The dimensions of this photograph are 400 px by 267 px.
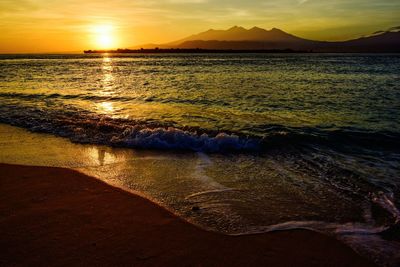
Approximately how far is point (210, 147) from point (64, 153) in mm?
3990

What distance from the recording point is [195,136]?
406 inches

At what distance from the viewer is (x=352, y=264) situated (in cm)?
407

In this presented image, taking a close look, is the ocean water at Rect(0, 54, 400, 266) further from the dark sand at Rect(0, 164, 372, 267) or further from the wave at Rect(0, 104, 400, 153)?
the dark sand at Rect(0, 164, 372, 267)

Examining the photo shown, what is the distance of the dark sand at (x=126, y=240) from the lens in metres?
4.08

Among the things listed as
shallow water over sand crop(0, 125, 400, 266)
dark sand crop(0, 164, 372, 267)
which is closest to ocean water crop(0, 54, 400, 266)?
shallow water over sand crop(0, 125, 400, 266)

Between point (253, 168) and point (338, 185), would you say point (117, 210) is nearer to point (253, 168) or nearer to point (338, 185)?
point (253, 168)

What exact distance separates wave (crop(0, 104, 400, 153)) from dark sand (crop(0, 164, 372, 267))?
13.5ft

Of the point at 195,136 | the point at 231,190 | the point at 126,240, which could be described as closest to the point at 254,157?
the point at 195,136

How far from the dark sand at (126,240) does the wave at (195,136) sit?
4.12m

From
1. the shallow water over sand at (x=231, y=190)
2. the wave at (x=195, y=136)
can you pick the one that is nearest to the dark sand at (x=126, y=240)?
the shallow water over sand at (x=231, y=190)

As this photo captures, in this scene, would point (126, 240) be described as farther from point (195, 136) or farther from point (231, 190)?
point (195, 136)

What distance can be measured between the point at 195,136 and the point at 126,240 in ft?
19.8

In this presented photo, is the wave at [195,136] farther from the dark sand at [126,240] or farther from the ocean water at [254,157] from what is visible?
the dark sand at [126,240]

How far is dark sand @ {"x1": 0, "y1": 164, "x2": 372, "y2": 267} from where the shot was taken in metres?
4.08
